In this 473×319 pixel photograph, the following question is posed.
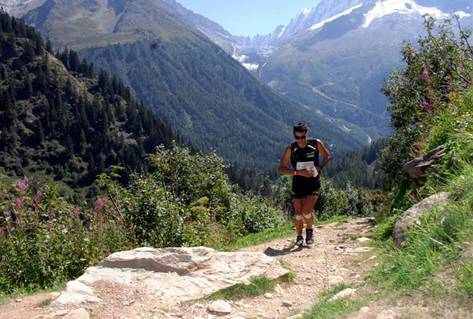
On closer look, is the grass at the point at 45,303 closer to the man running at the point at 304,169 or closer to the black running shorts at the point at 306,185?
the man running at the point at 304,169

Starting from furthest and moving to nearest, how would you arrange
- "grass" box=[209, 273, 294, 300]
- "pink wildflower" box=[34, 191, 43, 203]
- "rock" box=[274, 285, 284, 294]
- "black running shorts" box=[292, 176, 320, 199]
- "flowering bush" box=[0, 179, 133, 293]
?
"black running shorts" box=[292, 176, 320, 199], "pink wildflower" box=[34, 191, 43, 203], "flowering bush" box=[0, 179, 133, 293], "rock" box=[274, 285, 284, 294], "grass" box=[209, 273, 294, 300]

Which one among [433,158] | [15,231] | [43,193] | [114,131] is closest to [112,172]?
[43,193]

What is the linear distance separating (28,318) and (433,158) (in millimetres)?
8037

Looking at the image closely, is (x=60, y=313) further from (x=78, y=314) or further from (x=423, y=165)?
(x=423, y=165)

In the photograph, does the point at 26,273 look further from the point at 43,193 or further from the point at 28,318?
the point at 28,318

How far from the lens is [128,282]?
7.59 meters

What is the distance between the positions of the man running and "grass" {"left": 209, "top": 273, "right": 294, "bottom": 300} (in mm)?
3309

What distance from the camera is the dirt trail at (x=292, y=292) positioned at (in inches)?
264

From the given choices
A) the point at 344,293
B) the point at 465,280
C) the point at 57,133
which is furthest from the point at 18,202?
the point at 57,133

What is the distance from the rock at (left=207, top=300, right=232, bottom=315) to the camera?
6.79 meters

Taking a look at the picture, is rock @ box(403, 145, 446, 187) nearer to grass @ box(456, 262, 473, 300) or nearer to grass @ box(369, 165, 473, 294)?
grass @ box(369, 165, 473, 294)

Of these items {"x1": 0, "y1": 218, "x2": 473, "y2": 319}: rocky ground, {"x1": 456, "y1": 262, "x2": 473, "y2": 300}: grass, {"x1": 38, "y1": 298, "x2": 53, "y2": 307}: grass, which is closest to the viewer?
{"x1": 456, "y1": 262, "x2": 473, "y2": 300}: grass

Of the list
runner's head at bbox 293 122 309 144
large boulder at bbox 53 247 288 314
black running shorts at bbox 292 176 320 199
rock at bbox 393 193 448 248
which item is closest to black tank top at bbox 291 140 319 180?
runner's head at bbox 293 122 309 144

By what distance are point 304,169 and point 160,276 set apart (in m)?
4.24
